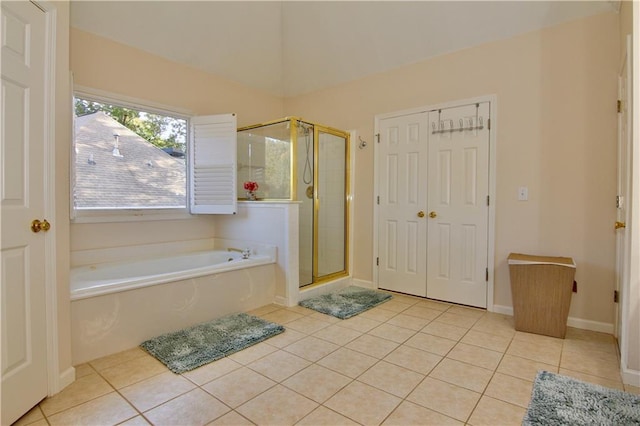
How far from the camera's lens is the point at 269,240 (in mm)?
3463

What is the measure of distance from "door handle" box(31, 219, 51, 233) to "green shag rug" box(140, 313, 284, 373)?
3.50 ft

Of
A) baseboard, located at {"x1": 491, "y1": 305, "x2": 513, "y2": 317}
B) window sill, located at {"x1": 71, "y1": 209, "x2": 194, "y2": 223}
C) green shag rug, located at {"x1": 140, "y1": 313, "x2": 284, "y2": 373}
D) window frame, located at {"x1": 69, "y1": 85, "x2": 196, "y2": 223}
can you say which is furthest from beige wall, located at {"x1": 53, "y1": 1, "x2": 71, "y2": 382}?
baseboard, located at {"x1": 491, "y1": 305, "x2": 513, "y2": 317}

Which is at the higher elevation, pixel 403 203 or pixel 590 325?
pixel 403 203

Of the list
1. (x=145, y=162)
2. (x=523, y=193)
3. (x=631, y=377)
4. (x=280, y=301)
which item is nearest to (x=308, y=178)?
(x=280, y=301)

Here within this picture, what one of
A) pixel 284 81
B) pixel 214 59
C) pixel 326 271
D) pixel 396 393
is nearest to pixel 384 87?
pixel 284 81

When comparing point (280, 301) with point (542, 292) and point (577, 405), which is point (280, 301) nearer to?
point (542, 292)

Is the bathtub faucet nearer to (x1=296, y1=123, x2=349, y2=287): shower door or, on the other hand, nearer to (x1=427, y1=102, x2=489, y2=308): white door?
(x1=296, y1=123, x2=349, y2=287): shower door

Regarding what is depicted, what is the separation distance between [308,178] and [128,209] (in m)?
1.86

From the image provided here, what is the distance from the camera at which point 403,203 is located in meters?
3.74

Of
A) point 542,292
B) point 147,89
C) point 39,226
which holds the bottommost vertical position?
point 542,292

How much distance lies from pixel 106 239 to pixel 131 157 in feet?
2.80

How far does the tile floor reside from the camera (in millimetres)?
1634

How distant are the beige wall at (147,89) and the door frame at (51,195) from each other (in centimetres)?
139

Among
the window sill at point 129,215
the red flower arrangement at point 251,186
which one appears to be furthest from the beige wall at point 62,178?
the red flower arrangement at point 251,186
